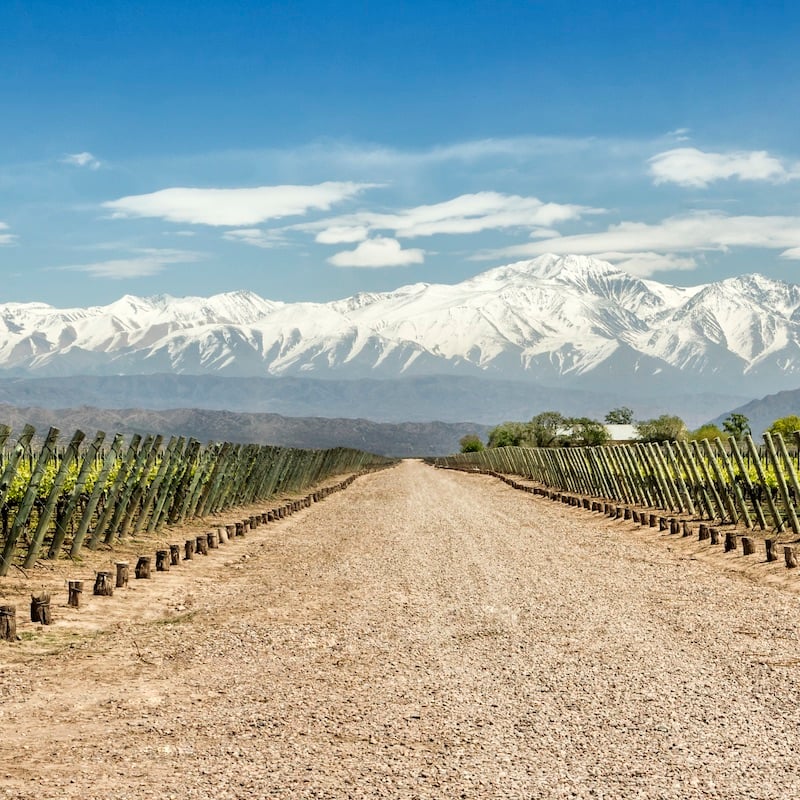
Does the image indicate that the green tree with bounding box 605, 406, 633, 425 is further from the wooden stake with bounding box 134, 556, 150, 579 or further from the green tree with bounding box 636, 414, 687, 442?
the wooden stake with bounding box 134, 556, 150, 579

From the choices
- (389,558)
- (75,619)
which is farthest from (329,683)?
(389,558)

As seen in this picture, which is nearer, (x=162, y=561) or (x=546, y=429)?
(x=162, y=561)

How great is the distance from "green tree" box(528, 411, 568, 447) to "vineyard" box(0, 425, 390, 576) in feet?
332

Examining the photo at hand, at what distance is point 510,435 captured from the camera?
17362 cm

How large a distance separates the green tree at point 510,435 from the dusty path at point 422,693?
133 metres

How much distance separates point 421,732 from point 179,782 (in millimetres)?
1831

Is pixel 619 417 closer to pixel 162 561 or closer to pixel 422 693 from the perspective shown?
pixel 162 561

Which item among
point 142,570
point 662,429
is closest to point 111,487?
point 142,570

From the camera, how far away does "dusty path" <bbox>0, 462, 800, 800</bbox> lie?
22.4 ft

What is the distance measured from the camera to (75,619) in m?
12.9

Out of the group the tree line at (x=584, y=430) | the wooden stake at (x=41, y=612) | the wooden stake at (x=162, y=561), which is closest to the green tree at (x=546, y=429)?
the tree line at (x=584, y=430)

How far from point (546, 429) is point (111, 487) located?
134098 mm

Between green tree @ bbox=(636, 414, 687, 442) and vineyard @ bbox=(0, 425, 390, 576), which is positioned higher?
vineyard @ bbox=(0, 425, 390, 576)

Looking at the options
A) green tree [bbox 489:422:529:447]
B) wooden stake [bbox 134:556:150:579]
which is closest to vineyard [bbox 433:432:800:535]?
wooden stake [bbox 134:556:150:579]
